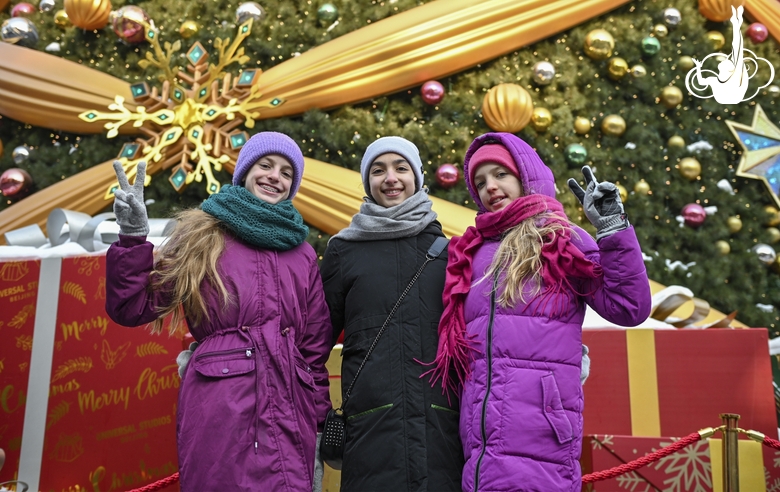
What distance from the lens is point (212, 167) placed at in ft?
16.6

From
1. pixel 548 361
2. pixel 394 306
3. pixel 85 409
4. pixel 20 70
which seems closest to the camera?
pixel 548 361

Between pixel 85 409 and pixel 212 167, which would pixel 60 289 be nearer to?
pixel 85 409

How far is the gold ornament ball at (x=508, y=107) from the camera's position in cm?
476

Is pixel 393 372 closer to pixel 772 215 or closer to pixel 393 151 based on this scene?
pixel 393 151

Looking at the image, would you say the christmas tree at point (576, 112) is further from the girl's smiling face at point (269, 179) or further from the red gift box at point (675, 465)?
the girl's smiling face at point (269, 179)

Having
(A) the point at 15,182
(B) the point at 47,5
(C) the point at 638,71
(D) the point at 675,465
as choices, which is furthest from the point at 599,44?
(A) the point at 15,182

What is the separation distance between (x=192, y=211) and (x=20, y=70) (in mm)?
3974

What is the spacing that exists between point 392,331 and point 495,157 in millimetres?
617

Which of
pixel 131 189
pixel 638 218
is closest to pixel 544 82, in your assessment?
pixel 638 218

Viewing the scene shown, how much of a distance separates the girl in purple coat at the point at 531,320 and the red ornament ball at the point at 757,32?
4158mm

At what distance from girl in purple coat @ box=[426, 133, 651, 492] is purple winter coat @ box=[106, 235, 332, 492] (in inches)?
16.2

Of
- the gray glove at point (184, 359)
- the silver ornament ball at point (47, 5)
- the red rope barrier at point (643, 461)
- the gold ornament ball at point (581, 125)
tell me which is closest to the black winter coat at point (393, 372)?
the gray glove at point (184, 359)

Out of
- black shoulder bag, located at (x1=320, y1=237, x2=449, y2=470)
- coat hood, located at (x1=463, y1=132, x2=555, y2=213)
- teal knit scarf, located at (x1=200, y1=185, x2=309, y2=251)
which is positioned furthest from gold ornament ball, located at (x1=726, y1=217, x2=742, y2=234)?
teal knit scarf, located at (x1=200, y1=185, x2=309, y2=251)

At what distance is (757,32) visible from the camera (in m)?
5.37
